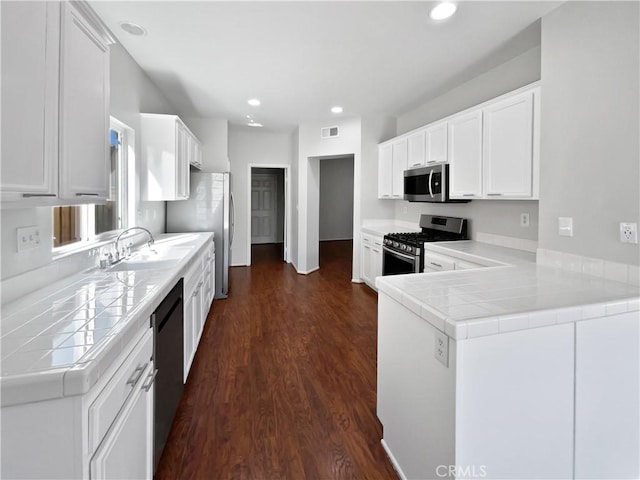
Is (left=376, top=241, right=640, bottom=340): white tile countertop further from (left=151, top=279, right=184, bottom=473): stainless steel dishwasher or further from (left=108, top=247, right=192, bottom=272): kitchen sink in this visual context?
(left=108, top=247, right=192, bottom=272): kitchen sink

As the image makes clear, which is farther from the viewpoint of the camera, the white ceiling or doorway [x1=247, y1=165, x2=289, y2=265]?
doorway [x1=247, y1=165, x2=289, y2=265]

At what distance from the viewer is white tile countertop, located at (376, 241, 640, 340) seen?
48.5 inches

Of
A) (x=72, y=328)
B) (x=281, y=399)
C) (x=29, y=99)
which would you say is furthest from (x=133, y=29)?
(x=281, y=399)

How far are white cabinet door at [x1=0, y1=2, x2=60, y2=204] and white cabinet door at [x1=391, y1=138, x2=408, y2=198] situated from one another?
396 centimetres

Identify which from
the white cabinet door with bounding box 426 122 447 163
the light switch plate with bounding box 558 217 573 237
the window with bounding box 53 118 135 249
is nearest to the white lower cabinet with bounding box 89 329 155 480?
the window with bounding box 53 118 135 249

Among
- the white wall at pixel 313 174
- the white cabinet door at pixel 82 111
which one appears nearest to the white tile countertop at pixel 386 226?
the white wall at pixel 313 174

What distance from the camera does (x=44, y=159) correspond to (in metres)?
1.24

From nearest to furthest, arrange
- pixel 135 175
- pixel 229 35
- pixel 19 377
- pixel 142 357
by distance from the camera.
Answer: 1. pixel 19 377
2. pixel 142 357
3. pixel 229 35
4. pixel 135 175

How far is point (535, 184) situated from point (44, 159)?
298 centimetres

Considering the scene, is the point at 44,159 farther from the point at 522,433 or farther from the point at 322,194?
the point at 322,194

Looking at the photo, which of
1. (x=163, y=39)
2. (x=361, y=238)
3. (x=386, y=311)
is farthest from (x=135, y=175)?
(x=361, y=238)

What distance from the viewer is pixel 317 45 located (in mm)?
2895

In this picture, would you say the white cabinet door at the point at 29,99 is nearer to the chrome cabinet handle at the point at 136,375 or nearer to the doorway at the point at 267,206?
the chrome cabinet handle at the point at 136,375

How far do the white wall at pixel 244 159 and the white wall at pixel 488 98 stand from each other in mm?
3146
